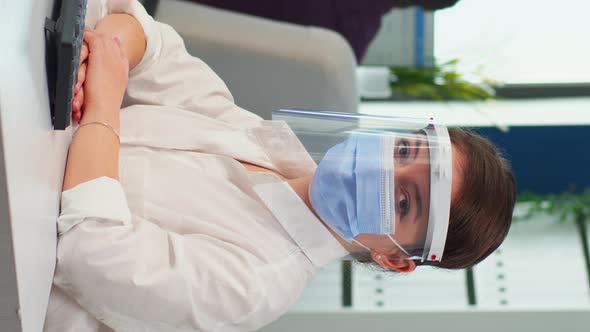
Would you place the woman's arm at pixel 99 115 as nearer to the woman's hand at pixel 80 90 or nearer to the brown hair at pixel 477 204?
the woman's hand at pixel 80 90

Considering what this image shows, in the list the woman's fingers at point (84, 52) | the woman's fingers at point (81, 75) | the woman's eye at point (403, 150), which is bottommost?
the woman's eye at point (403, 150)

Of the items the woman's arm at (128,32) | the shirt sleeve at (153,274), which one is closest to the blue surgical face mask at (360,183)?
the shirt sleeve at (153,274)

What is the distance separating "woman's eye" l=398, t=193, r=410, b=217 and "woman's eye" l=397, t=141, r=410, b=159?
0.07 metres

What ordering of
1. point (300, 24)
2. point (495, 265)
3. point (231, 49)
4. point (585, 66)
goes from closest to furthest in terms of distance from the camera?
1. point (231, 49)
2. point (300, 24)
3. point (495, 265)
4. point (585, 66)

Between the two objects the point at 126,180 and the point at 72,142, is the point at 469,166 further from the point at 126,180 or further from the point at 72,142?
the point at 72,142

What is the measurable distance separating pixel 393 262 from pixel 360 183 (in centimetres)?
21

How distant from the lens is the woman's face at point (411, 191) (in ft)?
4.93

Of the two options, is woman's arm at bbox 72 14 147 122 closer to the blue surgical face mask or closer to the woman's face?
the blue surgical face mask

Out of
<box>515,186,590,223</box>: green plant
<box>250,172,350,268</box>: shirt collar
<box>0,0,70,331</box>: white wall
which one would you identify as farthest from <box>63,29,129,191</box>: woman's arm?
<box>515,186,590,223</box>: green plant

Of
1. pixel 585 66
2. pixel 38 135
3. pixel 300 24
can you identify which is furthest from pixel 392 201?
pixel 585 66

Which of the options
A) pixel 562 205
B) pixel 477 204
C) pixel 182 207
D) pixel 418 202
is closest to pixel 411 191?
pixel 418 202

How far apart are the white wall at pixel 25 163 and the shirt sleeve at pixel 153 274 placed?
0.37 ft

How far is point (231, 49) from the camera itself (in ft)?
7.68

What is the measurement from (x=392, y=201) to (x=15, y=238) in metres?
0.81
